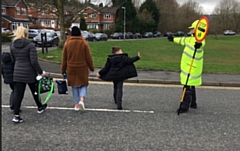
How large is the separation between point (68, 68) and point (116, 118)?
1404 millimetres

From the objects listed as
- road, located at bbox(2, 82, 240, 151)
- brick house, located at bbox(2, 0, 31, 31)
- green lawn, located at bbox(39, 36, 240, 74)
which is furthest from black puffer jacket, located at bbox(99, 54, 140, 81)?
brick house, located at bbox(2, 0, 31, 31)

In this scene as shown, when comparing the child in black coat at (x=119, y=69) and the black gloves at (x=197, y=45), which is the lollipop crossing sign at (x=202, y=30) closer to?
the black gloves at (x=197, y=45)

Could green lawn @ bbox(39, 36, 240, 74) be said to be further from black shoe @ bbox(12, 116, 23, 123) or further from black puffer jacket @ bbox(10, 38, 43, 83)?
black shoe @ bbox(12, 116, 23, 123)

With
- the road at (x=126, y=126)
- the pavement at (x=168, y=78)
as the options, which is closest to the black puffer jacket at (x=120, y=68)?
the road at (x=126, y=126)

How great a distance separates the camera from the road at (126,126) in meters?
3.76

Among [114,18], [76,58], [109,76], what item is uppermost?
[114,18]

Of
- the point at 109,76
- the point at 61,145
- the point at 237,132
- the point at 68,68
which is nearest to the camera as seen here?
the point at 61,145

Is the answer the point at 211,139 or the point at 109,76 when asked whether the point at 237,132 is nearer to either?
the point at 211,139

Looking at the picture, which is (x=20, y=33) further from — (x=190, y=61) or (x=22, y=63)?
(x=190, y=61)

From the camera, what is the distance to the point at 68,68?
16.9ft

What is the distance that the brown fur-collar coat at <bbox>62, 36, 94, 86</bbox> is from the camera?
5032 mm

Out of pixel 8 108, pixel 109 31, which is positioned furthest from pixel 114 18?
pixel 8 108

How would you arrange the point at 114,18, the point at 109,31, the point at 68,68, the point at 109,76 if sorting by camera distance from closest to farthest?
1. the point at 68,68
2. the point at 109,76
3. the point at 109,31
4. the point at 114,18

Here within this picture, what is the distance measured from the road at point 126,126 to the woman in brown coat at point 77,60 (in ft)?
2.17
